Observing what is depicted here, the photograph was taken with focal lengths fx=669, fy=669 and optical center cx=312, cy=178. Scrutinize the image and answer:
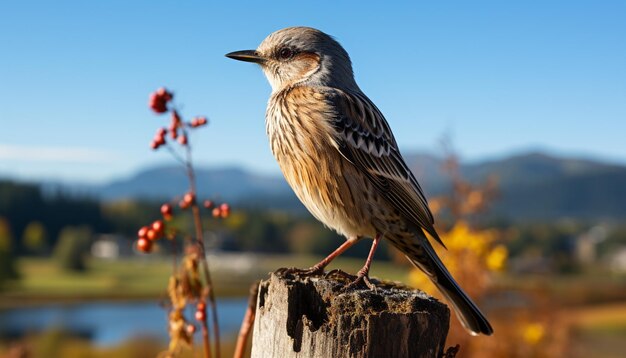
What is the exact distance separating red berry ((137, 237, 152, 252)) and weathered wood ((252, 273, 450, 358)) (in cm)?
83

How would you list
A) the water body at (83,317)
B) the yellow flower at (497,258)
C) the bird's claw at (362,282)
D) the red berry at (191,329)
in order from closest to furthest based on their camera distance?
the bird's claw at (362,282), the red berry at (191,329), the yellow flower at (497,258), the water body at (83,317)

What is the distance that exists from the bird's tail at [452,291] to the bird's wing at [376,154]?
0.19 metres

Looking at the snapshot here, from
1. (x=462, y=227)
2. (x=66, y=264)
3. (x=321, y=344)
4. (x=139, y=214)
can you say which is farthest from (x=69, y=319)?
(x=321, y=344)

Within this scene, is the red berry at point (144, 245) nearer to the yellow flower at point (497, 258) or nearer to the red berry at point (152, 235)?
the red berry at point (152, 235)

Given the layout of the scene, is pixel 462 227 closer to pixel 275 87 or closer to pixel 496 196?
pixel 496 196

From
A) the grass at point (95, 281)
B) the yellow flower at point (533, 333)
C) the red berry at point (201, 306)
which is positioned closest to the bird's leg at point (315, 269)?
the red berry at point (201, 306)

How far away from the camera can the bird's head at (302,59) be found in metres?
4.53

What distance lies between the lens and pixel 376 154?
14.0 ft

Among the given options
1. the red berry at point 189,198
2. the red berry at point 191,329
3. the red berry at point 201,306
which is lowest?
the red berry at point 191,329

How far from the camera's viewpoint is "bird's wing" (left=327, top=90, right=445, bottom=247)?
4105 mm

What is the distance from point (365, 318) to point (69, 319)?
195ft

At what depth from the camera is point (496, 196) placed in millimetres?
7500

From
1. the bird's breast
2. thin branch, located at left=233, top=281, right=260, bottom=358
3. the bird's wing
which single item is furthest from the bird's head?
thin branch, located at left=233, top=281, right=260, bottom=358

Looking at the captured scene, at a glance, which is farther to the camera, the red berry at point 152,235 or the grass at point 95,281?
the grass at point 95,281
